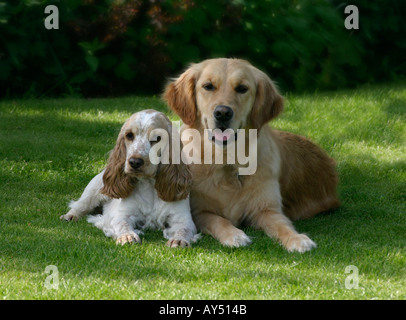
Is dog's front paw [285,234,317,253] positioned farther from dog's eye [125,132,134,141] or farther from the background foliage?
the background foliage

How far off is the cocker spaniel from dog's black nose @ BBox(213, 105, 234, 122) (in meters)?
0.36

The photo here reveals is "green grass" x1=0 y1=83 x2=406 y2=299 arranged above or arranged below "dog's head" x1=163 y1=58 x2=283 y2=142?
below

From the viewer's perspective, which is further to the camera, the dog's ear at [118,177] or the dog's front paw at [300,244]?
the dog's ear at [118,177]

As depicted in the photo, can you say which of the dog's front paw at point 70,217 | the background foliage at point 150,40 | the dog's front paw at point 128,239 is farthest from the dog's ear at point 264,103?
the background foliage at point 150,40

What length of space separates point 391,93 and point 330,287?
7049 millimetres

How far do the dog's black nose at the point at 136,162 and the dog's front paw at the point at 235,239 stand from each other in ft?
2.63

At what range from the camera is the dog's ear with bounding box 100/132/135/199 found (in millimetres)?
5332

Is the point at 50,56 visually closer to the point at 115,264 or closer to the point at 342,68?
the point at 342,68

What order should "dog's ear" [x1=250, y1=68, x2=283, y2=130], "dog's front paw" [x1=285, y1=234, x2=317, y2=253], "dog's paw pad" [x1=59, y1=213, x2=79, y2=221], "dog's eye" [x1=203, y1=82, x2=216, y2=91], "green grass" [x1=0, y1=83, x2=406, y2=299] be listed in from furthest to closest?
"dog's paw pad" [x1=59, y1=213, x2=79, y2=221] < "dog's ear" [x1=250, y1=68, x2=283, y2=130] < "dog's eye" [x1=203, y1=82, x2=216, y2=91] < "dog's front paw" [x1=285, y1=234, x2=317, y2=253] < "green grass" [x1=0, y1=83, x2=406, y2=299]

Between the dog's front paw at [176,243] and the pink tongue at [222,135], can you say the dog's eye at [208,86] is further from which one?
the dog's front paw at [176,243]

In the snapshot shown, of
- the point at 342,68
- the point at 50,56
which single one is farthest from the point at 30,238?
the point at 342,68

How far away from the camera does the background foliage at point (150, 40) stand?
10.8 m

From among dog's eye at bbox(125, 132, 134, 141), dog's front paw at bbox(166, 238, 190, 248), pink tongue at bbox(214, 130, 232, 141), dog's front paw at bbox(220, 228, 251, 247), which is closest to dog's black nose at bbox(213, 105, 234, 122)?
pink tongue at bbox(214, 130, 232, 141)

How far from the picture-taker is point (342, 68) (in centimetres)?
1195
